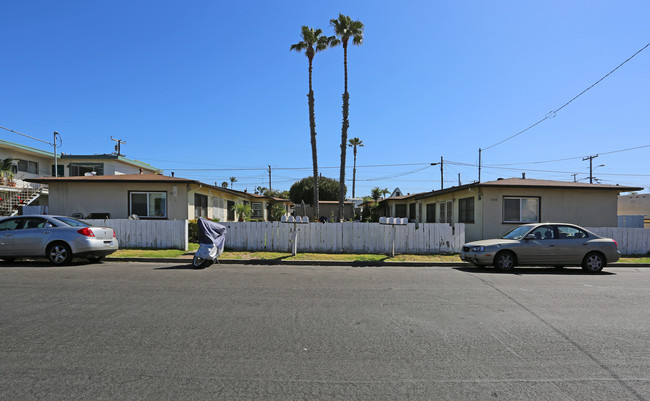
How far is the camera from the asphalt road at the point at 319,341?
3.32 m

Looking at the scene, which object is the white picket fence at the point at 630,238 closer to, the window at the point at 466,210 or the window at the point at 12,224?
the window at the point at 466,210

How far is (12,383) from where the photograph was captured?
332cm

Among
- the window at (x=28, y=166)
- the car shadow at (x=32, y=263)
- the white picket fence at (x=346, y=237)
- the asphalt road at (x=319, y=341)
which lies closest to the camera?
the asphalt road at (x=319, y=341)

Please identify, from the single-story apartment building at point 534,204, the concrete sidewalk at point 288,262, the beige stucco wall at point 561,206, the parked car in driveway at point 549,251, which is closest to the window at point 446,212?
the single-story apartment building at point 534,204

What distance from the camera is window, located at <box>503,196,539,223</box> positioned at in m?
17.0

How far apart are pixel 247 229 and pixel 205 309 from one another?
873 centimetres

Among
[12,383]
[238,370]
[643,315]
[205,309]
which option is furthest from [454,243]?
[12,383]

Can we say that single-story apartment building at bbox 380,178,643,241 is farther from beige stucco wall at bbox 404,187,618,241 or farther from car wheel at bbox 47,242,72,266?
car wheel at bbox 47,242,72,266

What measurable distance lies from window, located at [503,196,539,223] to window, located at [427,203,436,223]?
7.25m

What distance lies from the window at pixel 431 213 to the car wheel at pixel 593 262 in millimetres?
13091

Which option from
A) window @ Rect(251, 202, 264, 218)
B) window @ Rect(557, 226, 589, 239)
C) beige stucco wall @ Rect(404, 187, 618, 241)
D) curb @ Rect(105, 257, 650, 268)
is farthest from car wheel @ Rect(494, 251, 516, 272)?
window @ Rect(251, 202, 264, 218)

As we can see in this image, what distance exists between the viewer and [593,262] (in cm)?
1103

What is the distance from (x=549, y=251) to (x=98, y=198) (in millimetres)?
18498

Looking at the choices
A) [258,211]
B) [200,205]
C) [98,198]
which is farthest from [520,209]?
[258,211]
